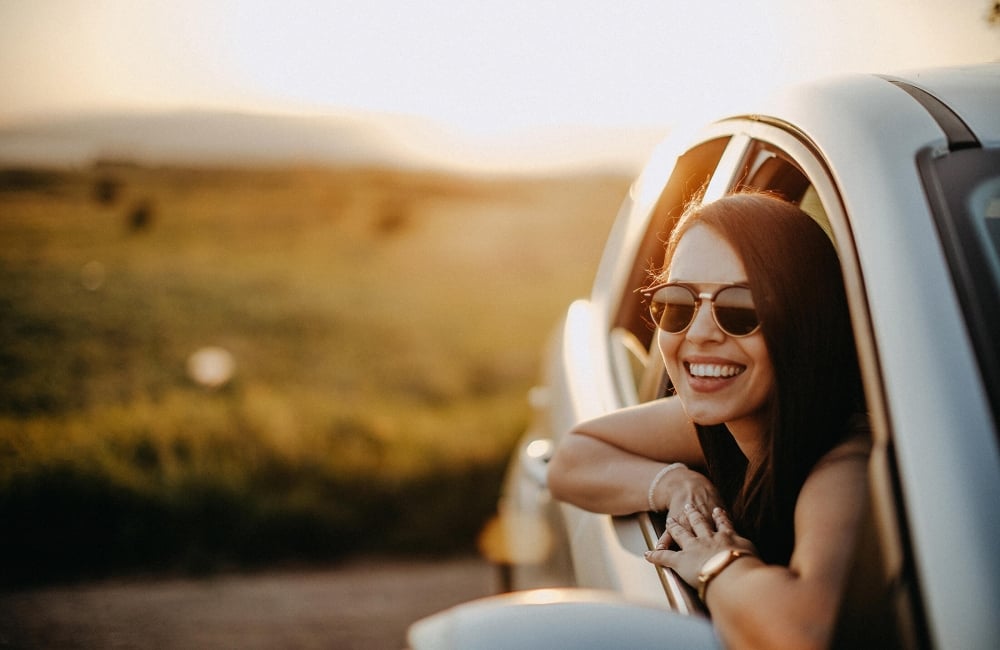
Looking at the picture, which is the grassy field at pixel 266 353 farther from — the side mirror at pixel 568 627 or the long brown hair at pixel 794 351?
the side mirror at pixel 568 627

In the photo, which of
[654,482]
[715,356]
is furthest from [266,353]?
[715,356]

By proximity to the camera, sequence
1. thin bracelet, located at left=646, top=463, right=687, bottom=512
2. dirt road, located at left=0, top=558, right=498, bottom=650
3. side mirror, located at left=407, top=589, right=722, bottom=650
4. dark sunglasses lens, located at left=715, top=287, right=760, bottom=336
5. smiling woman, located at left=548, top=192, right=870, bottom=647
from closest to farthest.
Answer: side mirror, located at left=407, top=589, right=722, bottom=650, smiling woman, located at left=548, top=192, right=870, bottom=647, dark sunglasses lens, located at left=715, top=287, right=760, bottom=336, thin bracelet, located at left=646, top=463, right=687, bottom=512, dirt road, located at left=0, top=558, right=498, bottom=650

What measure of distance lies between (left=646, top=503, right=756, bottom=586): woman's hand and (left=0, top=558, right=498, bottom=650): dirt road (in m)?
3.28

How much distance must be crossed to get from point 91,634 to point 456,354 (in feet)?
18.6

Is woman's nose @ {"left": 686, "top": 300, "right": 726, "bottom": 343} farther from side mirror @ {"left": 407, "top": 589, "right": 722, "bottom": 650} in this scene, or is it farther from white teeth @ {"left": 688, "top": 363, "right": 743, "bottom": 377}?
side mirror @ {"left": 407, "top": 589, "right": 722, "bottom": 650}

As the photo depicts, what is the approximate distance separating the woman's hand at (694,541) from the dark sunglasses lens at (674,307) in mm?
319

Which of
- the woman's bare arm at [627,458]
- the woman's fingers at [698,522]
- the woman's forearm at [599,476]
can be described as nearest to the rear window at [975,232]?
the woman's fingers at [698,522]

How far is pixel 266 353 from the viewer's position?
32.8 ft

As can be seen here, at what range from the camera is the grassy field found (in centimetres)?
612

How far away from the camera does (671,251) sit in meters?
1.94

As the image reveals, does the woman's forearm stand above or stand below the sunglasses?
below

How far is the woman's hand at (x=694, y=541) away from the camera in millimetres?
1505

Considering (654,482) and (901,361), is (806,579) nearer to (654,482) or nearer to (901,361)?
(901,361)

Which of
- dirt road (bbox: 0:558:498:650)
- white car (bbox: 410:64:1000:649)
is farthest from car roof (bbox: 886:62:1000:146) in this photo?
dirt road (bbox: 0:558:498:650)
